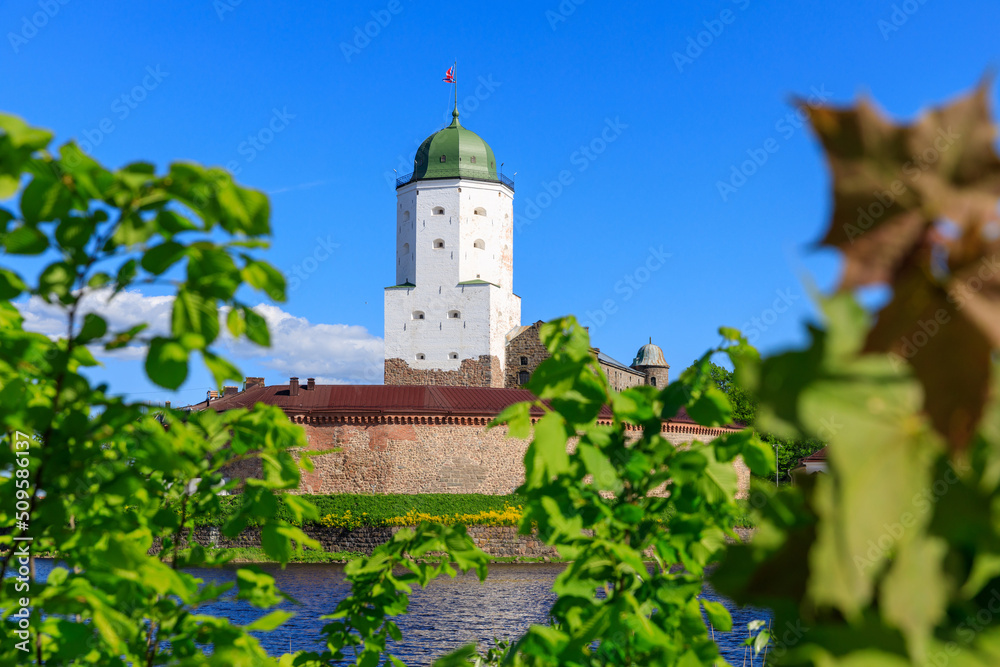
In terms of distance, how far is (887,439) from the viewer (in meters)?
0.52

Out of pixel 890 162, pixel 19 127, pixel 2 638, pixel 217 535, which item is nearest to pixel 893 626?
pixel 890 162

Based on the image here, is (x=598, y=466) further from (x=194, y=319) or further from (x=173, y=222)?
(x=173, y=222)

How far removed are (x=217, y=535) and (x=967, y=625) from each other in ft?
110

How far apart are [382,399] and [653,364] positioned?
77.4ft

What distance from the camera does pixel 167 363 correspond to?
1.36 meters

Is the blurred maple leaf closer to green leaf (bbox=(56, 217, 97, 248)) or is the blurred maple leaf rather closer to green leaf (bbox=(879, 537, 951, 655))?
A: green leaf (bbox=(879, 537, 951, 655))

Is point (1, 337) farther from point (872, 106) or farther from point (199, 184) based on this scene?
point (872, 106)

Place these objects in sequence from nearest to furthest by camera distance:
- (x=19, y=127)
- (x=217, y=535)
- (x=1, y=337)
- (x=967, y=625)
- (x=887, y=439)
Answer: (x=887, y=439) < (x=967, y=625) < (x=19, y=127) < (x=1, y=337) < (x=217, y=535)

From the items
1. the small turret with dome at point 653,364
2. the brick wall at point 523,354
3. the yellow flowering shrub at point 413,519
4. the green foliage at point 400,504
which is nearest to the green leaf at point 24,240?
the yellow flowering shrub at point 413,519

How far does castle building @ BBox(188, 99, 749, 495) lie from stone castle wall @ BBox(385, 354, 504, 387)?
0.06 meters

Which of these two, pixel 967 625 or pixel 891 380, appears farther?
pixel 967 625

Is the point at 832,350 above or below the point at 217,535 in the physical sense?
above

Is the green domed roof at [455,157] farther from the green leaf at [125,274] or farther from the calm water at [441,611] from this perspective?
the green leaf at [125,274]

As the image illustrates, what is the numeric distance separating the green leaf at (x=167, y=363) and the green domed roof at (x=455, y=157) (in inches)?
1817
